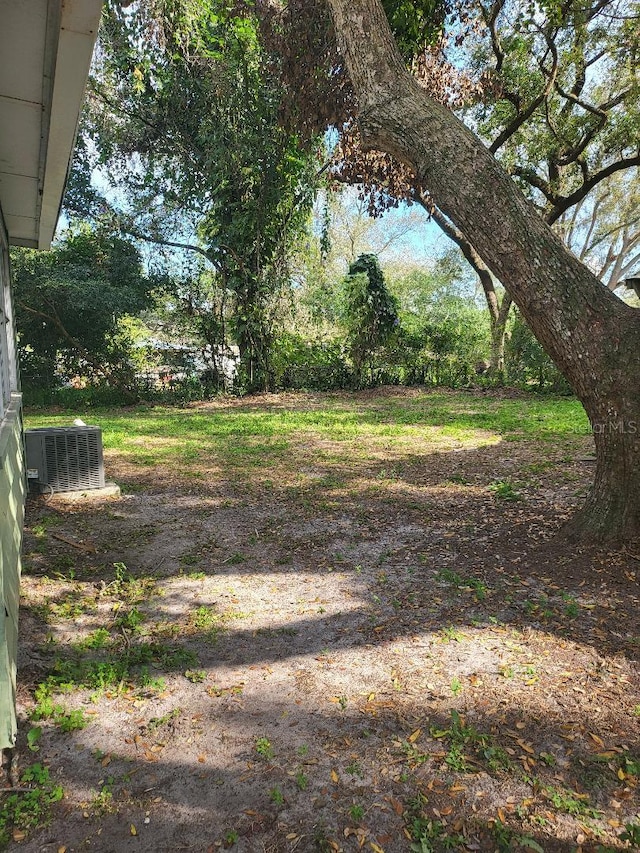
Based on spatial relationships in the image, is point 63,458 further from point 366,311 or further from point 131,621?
point 366,311

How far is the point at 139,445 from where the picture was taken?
8250 mm

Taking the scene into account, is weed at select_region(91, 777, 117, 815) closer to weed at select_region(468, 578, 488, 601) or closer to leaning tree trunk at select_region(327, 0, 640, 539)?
weed at select_region(468, 578, 488, 601)

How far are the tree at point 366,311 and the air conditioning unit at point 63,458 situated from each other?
31.4ft

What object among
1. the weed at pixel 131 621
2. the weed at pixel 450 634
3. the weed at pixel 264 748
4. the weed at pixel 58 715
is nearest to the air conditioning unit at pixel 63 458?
the weed at pixel 131 621

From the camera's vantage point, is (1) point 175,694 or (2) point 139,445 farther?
(2) point 139,445

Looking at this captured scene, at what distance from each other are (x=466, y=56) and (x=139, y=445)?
1061 centimetres

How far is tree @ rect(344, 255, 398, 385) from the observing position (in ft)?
46.3

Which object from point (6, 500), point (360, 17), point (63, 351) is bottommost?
point (6, 500)

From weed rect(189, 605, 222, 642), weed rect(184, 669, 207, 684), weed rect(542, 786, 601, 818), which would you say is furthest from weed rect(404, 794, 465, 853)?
weed rect(189, 605, 222, 642)

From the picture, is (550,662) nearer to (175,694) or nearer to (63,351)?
(175,694)

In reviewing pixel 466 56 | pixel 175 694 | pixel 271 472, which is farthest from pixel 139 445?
pixel 466 56

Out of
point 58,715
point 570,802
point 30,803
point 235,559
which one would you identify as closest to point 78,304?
point 235,559

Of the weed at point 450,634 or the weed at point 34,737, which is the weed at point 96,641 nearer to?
the weed at point 34,737

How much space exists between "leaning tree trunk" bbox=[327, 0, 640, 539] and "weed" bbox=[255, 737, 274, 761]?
258 cm
